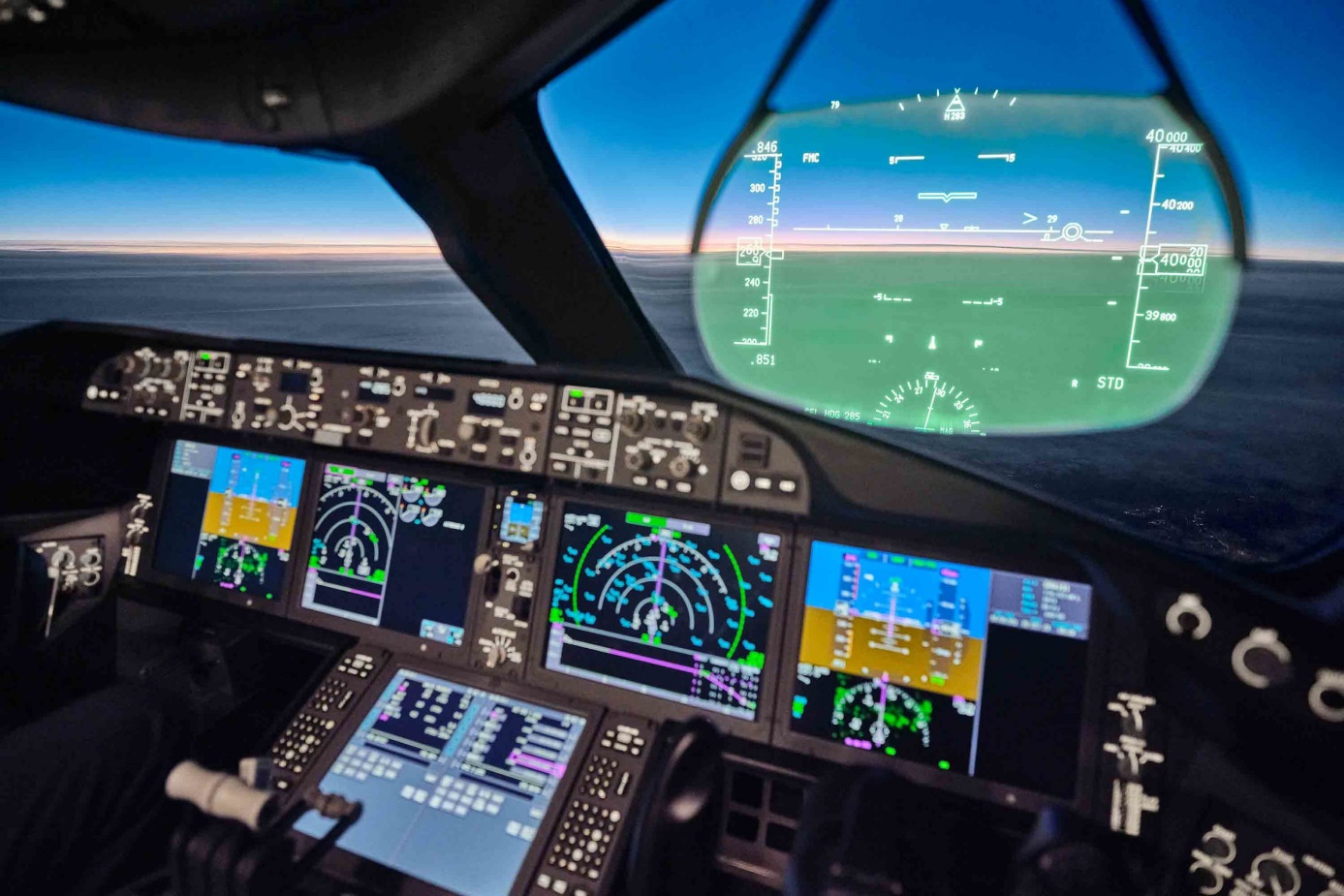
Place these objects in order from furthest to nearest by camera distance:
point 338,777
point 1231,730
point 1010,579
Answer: point 338,777, point 1010,579, point 1231,730

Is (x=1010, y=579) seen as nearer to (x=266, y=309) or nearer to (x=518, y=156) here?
(x=518, y=156)

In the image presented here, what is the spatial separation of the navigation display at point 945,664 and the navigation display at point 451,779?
0.53m

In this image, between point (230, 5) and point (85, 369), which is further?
point (85, 369)

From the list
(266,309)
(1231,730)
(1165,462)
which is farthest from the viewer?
(266,309)

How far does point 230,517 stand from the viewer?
2.00 metres

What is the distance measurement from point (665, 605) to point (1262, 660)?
100 centimetres

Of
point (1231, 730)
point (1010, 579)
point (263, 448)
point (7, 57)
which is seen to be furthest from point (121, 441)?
point (1231, 730)

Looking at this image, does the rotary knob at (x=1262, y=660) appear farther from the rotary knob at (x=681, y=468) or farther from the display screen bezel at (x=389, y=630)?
the display screen bezel at (x=389, y=630)

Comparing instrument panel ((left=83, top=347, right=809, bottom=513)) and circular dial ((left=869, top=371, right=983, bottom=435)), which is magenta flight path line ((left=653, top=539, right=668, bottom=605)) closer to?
instrument panel ((left=83, top=347, right=809, bottom=513))

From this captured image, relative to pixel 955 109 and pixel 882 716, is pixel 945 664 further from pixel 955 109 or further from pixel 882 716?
pixel 955 109

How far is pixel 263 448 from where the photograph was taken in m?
1.99

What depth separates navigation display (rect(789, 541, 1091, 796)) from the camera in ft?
4.45

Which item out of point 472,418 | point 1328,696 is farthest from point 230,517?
point 1328,696

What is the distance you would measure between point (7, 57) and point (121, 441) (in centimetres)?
100
